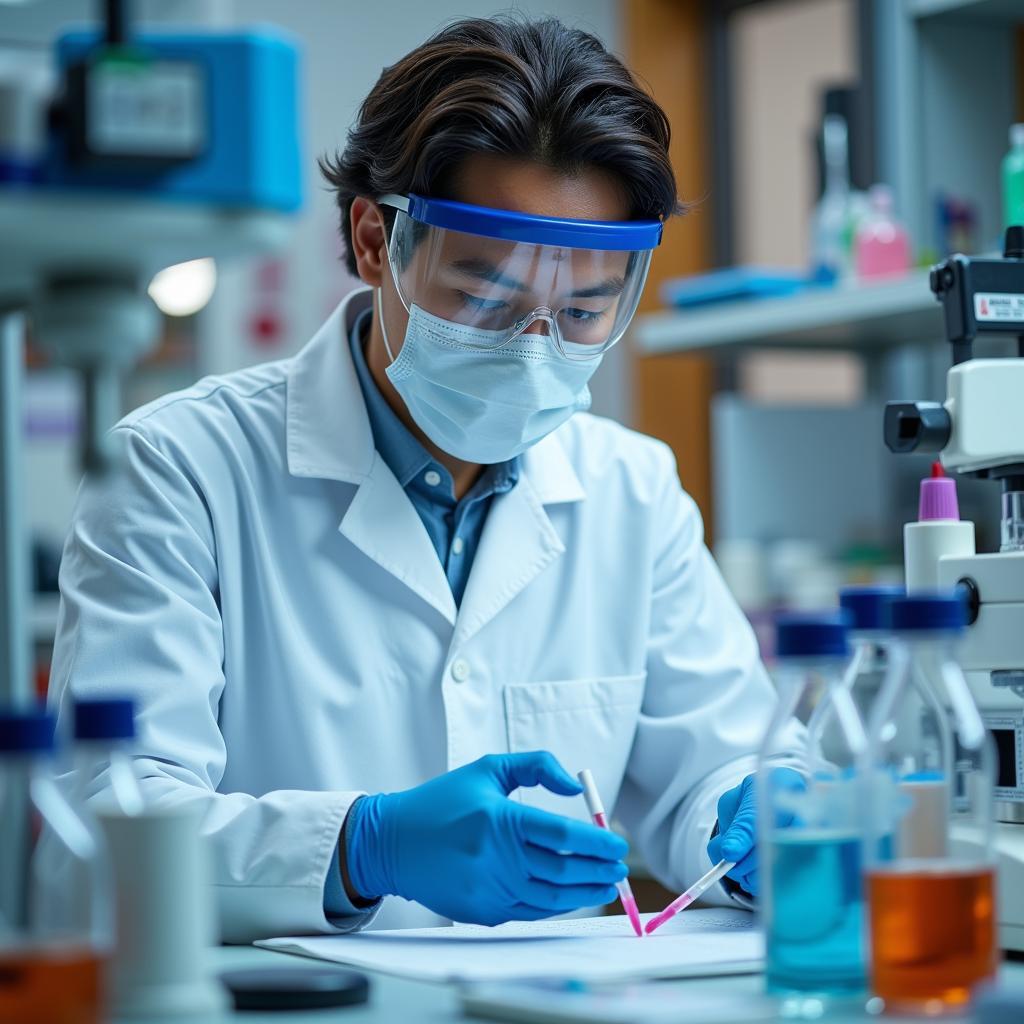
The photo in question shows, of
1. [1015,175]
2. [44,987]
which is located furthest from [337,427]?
[1015,175]

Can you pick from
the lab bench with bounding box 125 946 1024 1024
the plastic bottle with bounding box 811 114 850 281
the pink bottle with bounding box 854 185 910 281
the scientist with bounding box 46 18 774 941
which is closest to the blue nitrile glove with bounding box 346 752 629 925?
the scientist with bounding box 46 18 774 941

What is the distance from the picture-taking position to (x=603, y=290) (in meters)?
1.69

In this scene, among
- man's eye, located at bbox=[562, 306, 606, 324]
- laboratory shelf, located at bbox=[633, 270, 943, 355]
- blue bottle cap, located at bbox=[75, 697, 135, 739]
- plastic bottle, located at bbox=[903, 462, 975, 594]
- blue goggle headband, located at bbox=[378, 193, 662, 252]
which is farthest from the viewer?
laboratory shelf, located at bbox=[633, 270, 943, 355]

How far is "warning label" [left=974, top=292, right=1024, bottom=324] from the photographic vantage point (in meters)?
1.54

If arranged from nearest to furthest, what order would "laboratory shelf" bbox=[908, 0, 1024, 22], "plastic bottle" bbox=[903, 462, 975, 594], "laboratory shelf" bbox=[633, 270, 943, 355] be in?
"plastic bottle" bbox=[903, 462, 975, 594] → "laboratory shelf" bbox=[633, 270, 943, 355] → "laboratory shelf" bbox=[908, 0, 1024, 22]

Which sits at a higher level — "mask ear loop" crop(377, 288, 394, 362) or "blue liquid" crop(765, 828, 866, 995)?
"mask ear loop" crop(377, 288, 394, 362)

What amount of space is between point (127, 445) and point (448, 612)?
0.39m

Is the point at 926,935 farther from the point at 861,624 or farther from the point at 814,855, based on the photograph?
the point at 861,624

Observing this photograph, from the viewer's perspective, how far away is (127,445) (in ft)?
5.80

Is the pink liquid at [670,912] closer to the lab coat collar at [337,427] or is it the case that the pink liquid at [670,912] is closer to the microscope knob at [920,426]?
the microscope knob at [920,426]

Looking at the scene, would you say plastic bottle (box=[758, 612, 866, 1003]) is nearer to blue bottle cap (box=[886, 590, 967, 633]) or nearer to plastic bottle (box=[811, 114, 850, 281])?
blue bottle cap (box=[886, 590, 967, 633])

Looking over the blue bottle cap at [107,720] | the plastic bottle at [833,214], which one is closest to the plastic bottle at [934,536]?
the blue bottle cap at [107,720]

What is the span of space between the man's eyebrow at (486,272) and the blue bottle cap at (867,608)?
60cm

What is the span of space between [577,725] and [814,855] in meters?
0.85
